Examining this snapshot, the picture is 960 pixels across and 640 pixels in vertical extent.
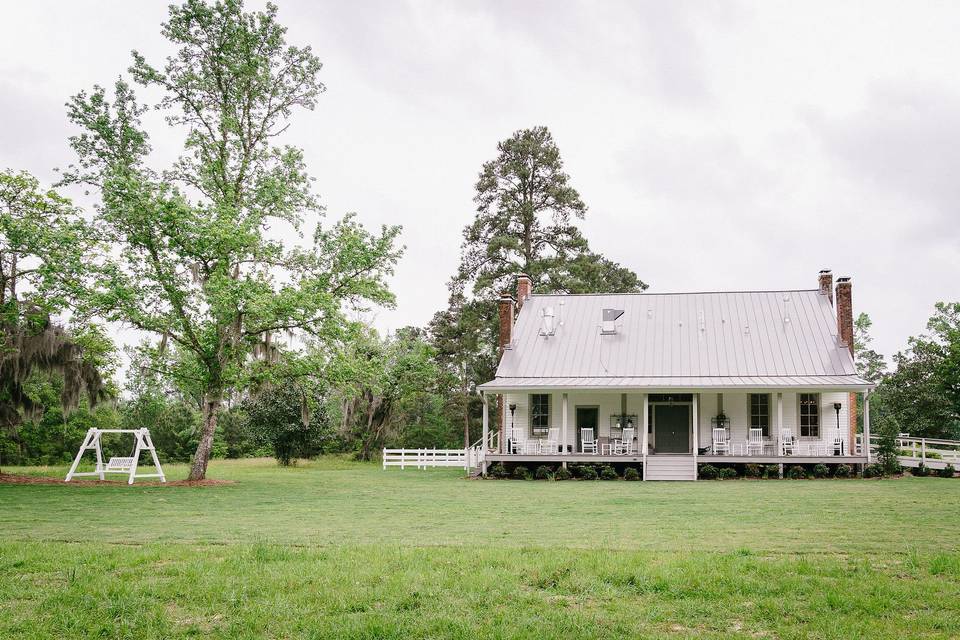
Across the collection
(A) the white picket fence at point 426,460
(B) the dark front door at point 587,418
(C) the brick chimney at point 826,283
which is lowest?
(A) the white picket fence at point 426,460

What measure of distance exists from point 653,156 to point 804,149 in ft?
16.0

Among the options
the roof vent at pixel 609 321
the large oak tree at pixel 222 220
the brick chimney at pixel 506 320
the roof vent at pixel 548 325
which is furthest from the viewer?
the roof vent at pixel 548 325

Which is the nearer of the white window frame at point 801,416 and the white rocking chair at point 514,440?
the white window frame at point 801,416

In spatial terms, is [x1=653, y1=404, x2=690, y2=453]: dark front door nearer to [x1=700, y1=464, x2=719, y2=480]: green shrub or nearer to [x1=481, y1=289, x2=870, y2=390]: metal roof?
[x1=481, y1=289, x2=870, y2=390]: metal roof

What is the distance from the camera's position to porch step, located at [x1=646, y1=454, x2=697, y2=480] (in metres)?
23.0

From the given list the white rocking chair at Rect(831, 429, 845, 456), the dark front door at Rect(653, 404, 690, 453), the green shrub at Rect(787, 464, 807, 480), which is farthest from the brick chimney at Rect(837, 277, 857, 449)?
the dark front door at Rect(653, 404, 690, 453)

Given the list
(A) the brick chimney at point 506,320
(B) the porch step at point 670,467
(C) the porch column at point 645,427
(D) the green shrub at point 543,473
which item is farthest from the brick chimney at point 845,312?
(A) the brick chimney at point 506,320

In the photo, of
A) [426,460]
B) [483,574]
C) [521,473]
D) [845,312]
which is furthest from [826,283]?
[483,574]

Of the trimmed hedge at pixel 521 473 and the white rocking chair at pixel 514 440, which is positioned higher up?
the white rocking chair at pixel 514 440

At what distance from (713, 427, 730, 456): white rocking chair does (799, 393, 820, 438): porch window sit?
236cm

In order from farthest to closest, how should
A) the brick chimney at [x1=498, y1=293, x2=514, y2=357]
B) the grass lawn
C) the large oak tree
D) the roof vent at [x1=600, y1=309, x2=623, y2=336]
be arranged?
the roof vent at [x1=600, y1=309, x2=623, y2=336] < the brick chimney at [x1=498, y1=293, x2=514, y2=357] < the large oak tree < the grass lawn

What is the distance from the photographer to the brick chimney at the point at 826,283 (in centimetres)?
2786

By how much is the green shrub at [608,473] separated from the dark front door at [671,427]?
2970 millimetres

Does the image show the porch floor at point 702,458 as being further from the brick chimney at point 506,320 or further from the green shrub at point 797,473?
the brick chimney at point 506,320
